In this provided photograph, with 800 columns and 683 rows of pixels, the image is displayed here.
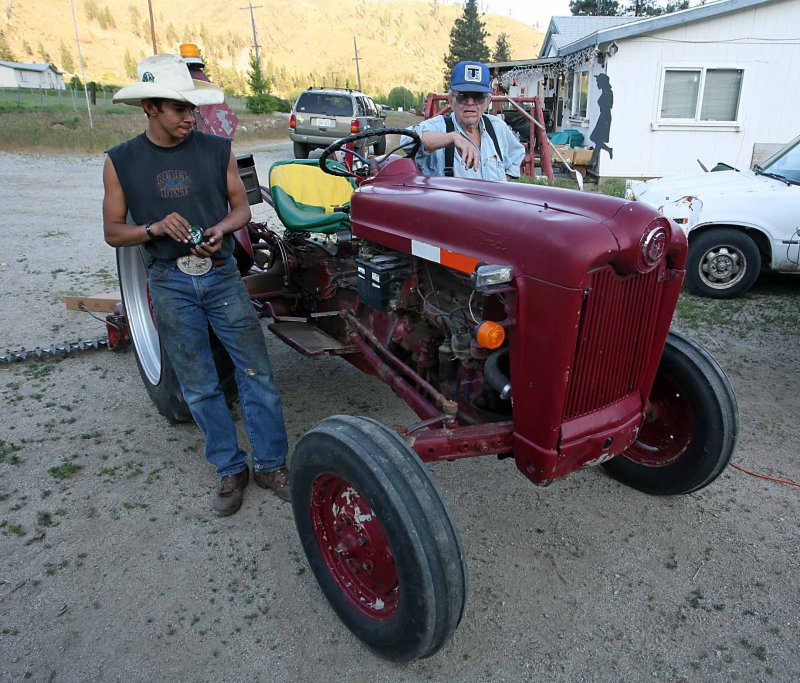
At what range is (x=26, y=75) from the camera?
210ft

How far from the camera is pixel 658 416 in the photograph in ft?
9.23

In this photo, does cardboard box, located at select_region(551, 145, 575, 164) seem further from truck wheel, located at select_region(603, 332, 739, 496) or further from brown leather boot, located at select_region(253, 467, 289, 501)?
brown leather boot, located at select_region(253, 467, 289, 501)

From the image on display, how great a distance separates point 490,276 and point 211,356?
58.8 inches

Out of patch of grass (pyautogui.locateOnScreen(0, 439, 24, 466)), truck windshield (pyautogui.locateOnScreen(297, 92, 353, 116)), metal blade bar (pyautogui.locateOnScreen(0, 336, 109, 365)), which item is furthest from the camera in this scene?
truck windshield (pyautogui.locateOnScreen(297, 92, 353, 116))

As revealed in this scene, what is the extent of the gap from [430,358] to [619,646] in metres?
1.30

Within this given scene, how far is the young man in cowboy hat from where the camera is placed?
8.14 ft

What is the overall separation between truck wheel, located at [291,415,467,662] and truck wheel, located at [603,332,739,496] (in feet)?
4.39

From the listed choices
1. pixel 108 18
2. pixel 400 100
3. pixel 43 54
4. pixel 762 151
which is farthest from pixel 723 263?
pixel 108 18

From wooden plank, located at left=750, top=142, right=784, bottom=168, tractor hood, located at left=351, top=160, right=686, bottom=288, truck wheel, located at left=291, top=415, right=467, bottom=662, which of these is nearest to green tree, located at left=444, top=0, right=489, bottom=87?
wooden plank, located at left=750, top=142, right=784, bottom=168

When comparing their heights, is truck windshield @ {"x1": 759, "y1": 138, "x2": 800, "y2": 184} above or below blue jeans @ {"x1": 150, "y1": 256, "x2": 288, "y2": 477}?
above


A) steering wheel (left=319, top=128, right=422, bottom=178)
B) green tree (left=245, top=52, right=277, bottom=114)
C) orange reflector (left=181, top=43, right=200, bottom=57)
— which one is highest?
green tree (left=245, top=52, right=277, bottom=114)

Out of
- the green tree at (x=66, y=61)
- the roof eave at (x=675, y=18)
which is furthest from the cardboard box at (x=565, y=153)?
the green tree at (x=66, y=61)

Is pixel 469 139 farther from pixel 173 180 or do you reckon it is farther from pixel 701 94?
pixel 701 94

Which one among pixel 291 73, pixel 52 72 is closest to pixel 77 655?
pixel 52 72
